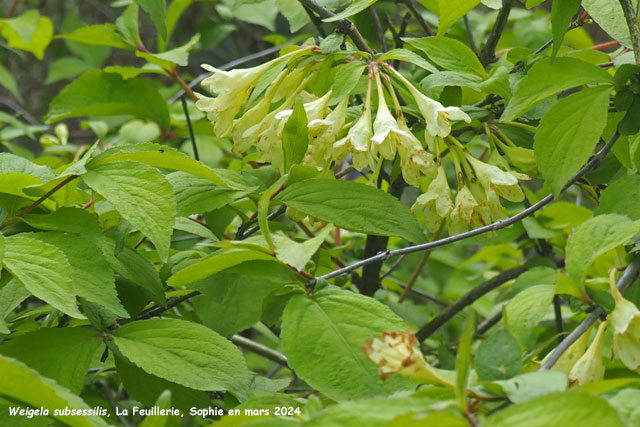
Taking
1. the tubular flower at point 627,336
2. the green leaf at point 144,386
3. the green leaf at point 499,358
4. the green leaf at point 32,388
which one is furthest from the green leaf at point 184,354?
the tubular flower at point 627,336

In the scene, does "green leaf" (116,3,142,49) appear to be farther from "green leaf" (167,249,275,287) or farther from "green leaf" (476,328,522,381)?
"green leaf" (476,328,522,381)

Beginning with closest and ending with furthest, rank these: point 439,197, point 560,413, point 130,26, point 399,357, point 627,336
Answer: point 560,413 → point 399,357 → point 627,336 → point 439,197 → point 130,26

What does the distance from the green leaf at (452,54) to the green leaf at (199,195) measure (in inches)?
14.2

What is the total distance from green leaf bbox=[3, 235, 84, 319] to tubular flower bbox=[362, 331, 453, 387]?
1.10ft

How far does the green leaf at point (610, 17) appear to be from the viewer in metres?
0.98

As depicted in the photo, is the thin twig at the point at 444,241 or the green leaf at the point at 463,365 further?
the thin twig at the point at 444,241

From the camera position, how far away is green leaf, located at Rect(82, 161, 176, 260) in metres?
0.82

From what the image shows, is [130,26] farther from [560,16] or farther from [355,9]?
[560,16]

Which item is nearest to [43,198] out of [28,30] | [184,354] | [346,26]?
[184,354]

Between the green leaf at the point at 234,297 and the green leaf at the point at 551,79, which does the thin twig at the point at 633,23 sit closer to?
the green leaf at the point at 551,79

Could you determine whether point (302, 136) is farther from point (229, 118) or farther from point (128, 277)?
point (128, 277)

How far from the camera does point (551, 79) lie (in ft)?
2.91

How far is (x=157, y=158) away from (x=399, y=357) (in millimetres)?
437

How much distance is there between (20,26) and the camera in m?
2.10
